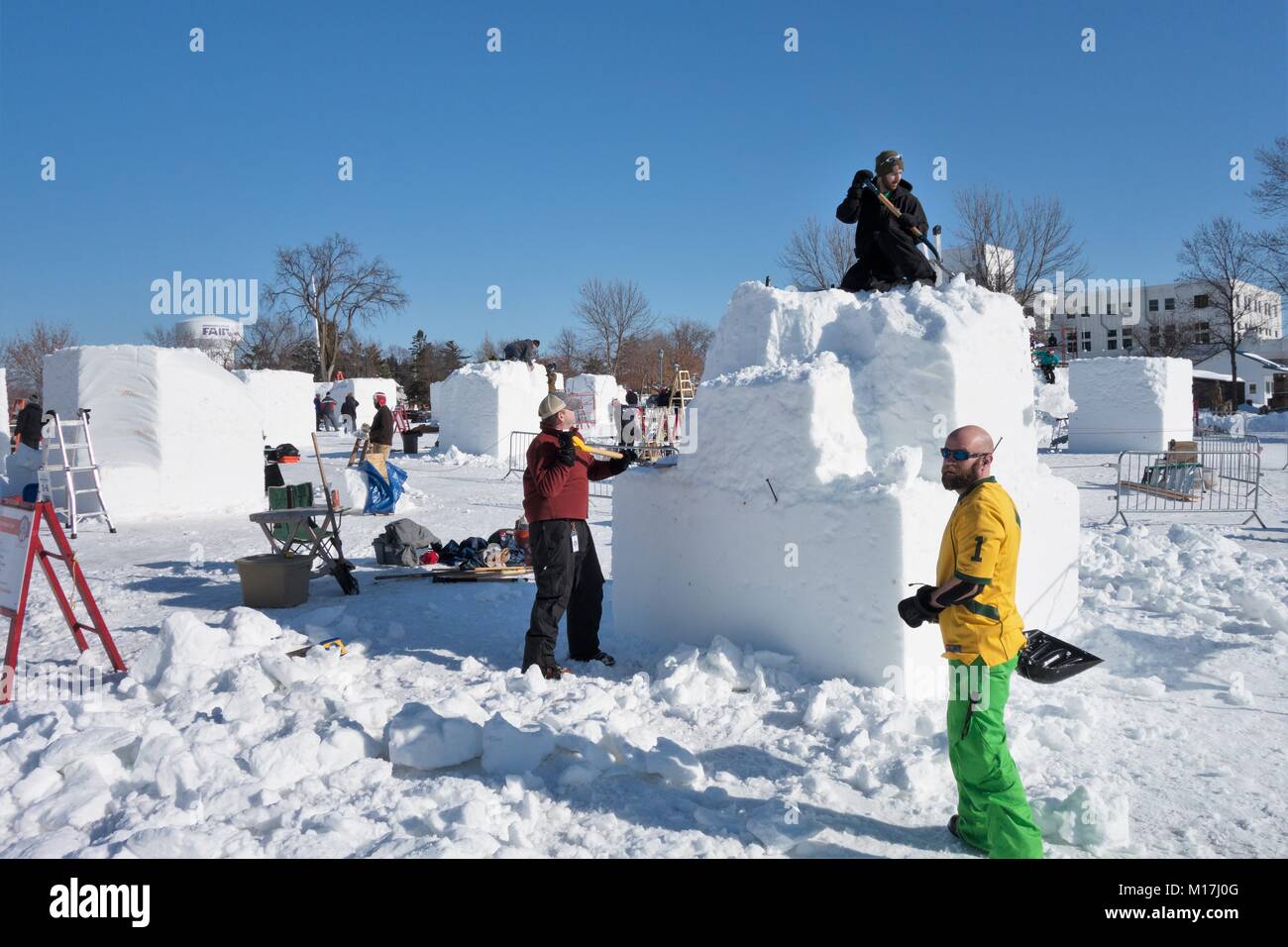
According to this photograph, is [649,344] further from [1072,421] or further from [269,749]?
[269,749]

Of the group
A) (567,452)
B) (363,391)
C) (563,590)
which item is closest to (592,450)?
(567,452)

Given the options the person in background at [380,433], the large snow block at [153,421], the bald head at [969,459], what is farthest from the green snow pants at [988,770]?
the person in background at [380,433]

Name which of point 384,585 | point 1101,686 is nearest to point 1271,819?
point 1101,686

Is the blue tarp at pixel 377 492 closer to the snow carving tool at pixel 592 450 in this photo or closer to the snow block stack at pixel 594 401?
the snow carving tool at pixel 592 450

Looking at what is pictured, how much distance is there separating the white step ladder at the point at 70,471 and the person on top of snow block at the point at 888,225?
34.4 feet

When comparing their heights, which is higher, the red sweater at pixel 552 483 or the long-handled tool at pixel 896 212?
the long-handled tool at pixel 896 212

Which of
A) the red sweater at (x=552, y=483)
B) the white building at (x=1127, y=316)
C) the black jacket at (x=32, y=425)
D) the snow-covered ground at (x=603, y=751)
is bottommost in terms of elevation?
the snow-covered ground at (x=603, y=751)

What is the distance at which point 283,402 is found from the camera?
2734 centimetres

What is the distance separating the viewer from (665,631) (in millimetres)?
5699

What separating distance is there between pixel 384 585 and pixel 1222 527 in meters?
10.5

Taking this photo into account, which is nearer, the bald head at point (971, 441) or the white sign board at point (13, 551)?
the bald head at point (971, 441)

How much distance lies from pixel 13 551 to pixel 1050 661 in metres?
6.35

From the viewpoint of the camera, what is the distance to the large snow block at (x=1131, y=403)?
79.6 ft

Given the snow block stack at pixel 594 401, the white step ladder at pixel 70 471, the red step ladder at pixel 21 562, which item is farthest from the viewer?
the snow block stack at pixel 594 401
